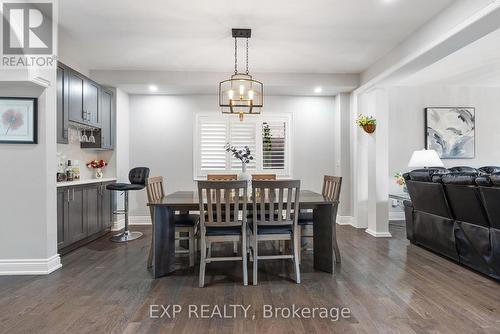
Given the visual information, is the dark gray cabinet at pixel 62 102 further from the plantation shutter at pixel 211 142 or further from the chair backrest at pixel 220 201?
the plantation shutter at pixel 211 142

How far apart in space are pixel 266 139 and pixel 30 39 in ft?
12.4

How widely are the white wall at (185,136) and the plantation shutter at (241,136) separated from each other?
44 centimetres

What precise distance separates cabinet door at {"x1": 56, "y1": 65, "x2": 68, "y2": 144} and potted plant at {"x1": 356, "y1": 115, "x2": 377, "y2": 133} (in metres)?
4.28

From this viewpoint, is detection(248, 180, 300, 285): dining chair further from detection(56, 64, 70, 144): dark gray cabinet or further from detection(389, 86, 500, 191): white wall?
detection(389, 86, 500, 191): white wall

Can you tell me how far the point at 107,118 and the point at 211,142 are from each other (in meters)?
1.83

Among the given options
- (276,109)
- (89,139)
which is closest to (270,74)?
(276,109)

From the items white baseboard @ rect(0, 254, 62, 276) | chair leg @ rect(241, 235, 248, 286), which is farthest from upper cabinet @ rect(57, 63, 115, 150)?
chair leg @ rect(241, 235, 248, 286)

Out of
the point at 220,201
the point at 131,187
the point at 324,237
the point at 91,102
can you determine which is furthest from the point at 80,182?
the point at 324,237

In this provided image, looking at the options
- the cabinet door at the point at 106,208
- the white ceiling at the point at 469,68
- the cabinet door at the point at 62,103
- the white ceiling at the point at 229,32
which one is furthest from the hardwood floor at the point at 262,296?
the white ceiling at the point at 469,68

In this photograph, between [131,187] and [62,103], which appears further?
[131,187]

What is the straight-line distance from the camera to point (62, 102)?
3525mm

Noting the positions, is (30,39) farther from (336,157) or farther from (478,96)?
(478,96)

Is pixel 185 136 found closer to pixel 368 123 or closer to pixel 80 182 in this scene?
pixel 80 182

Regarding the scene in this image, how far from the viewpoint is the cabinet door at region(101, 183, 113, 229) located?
460 cm
